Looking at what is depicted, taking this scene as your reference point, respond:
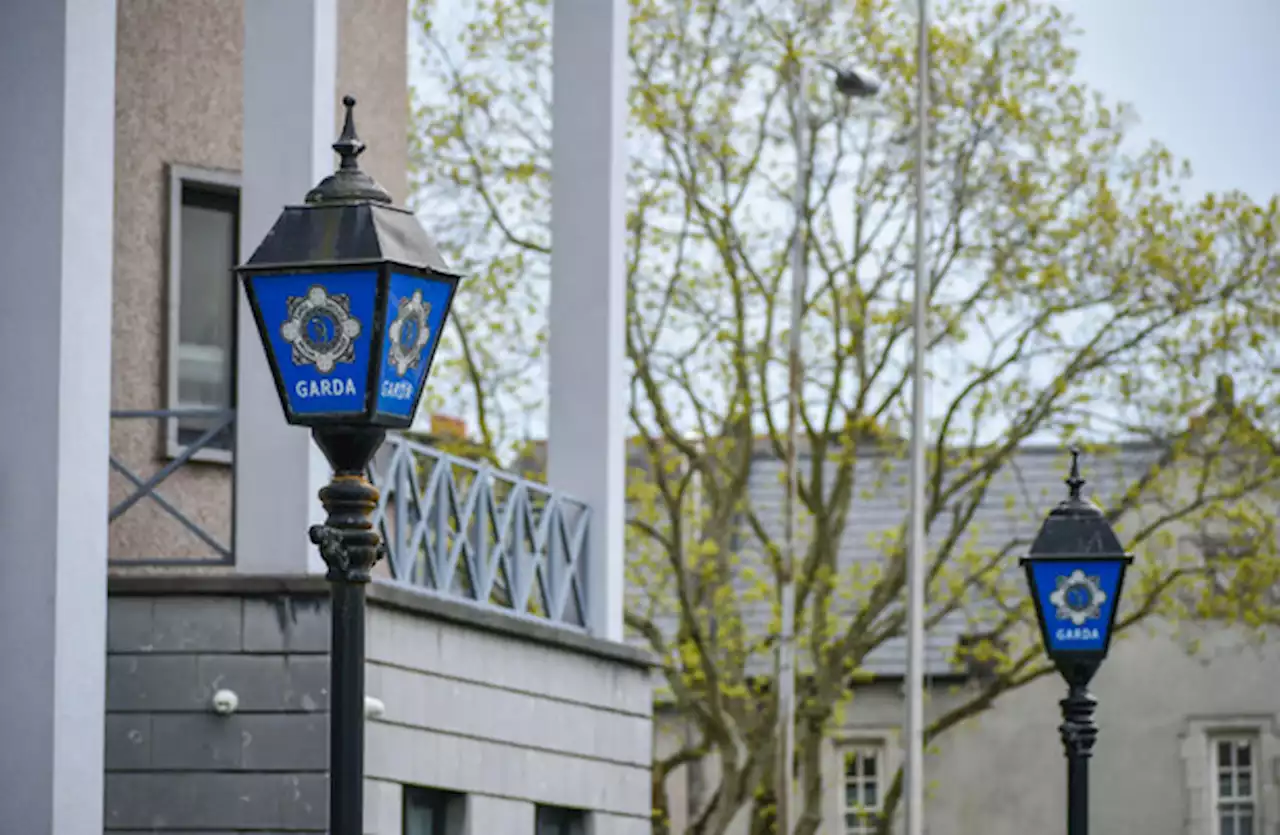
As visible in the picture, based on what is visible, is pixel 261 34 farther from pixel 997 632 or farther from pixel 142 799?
pixel 997 632

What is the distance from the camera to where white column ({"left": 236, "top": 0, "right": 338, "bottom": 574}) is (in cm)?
1495

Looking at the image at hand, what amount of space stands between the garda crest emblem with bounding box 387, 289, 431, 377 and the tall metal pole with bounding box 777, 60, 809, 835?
2491 centimetres

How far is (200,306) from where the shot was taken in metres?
16.6

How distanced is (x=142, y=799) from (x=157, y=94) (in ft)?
13.7

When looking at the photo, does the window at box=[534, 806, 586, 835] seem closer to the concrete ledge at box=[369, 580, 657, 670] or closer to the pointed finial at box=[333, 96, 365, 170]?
the concrete ledge at box=[369, 580, 657, 670]

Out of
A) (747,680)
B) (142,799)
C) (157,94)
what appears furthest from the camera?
(747,680)

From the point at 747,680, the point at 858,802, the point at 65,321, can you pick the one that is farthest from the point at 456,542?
the point at 858,802

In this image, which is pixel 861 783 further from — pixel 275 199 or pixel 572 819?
pixel 275 199

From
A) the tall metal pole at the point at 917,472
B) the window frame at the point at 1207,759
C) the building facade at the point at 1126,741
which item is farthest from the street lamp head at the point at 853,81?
the window frame at the point at 1207,759

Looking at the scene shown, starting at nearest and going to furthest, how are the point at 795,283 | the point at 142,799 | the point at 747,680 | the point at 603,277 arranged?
the point at 142,799 → the point at 603,277 → the point at 795,283 → the point at 747,680

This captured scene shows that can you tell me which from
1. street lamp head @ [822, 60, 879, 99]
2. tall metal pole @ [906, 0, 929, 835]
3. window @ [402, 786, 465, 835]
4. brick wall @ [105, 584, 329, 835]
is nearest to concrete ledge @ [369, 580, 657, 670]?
brick wall @ [105, 584, 329, 835]

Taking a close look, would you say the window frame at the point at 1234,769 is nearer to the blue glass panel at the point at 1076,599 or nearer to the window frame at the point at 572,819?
the window frame at the point at 572,819

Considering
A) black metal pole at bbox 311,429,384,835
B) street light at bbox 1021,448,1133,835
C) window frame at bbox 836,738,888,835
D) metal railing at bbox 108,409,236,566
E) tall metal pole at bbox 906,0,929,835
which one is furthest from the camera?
window frame at bbox 836,738,888,835

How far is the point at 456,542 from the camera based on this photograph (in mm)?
16781
